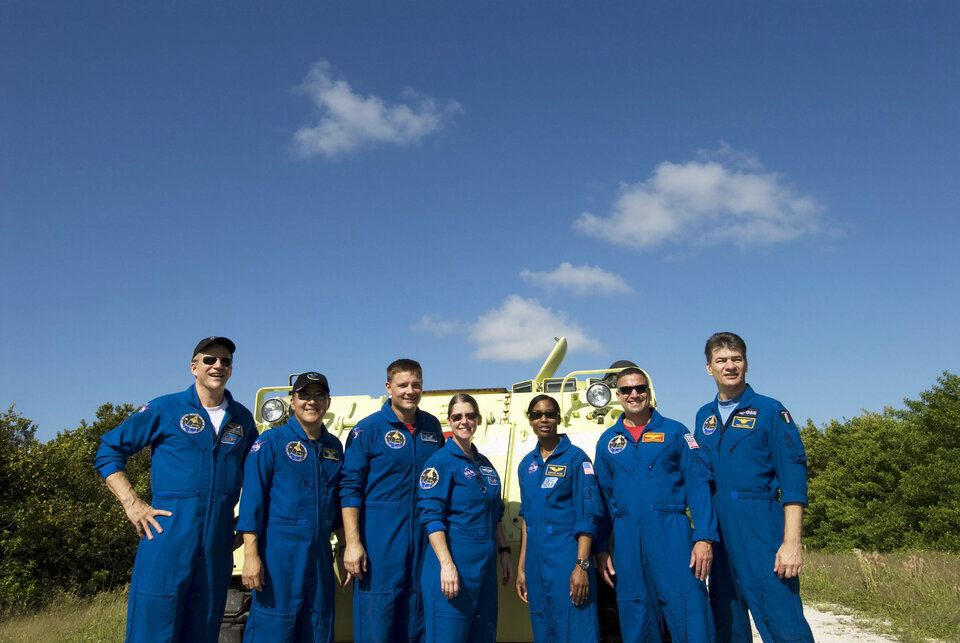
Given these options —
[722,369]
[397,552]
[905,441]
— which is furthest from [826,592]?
[905,441]

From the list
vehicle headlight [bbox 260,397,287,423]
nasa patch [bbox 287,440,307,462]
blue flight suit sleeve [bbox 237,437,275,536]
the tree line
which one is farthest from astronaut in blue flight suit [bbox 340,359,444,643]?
the tree line

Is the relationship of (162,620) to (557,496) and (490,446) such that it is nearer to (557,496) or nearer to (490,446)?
(557,496)

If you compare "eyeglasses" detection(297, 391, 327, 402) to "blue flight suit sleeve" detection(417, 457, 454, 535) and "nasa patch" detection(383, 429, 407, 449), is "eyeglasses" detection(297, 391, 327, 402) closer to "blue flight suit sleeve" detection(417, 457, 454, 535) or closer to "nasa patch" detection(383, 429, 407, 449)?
"nasa patch" detection(383, 429, 407, 449)

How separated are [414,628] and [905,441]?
92.1 feet

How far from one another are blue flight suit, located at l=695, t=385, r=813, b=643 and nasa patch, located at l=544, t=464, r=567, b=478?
0.88 metres

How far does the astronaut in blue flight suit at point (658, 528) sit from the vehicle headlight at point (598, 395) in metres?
1.89

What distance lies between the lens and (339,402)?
7.58 meters

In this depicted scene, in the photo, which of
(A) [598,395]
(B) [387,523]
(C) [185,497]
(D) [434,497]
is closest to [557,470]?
(D) [434,497]

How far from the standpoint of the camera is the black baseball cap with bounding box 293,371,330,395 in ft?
14.9

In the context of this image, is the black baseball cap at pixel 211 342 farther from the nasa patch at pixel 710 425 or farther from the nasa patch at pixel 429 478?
the nasa patch at pixel 710 425

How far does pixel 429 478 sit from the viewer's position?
4.37m

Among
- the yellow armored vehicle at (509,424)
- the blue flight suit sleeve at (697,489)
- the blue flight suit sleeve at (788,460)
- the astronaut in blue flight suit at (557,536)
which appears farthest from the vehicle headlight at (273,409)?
the blue flight suit sleeve at (788,460)

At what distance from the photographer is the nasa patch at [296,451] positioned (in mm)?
4391

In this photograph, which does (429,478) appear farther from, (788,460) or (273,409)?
(273,409)
